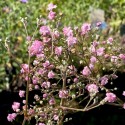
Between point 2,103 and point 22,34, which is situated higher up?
point 22,34

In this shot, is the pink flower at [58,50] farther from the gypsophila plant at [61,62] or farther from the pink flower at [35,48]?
the pink flower at [35,48]

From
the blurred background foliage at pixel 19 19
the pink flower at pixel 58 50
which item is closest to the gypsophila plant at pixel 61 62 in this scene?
the pink flower at pixel 58 50

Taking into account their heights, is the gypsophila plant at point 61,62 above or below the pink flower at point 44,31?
below

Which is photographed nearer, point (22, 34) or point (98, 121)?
point (98, 121)

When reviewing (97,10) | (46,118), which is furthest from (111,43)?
(97,10)

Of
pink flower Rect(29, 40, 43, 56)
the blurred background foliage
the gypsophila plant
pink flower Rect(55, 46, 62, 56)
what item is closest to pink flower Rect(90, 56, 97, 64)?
the gypsophila plant

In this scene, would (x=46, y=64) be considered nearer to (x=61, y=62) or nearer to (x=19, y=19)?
(x=61, y=62)

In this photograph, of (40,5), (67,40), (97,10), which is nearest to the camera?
(67,40)

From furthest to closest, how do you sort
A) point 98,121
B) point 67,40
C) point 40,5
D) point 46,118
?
point 40,5, point 98,121, point 46,118, point 67,40

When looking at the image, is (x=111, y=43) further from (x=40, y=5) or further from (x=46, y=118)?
(x=40, y=5)
